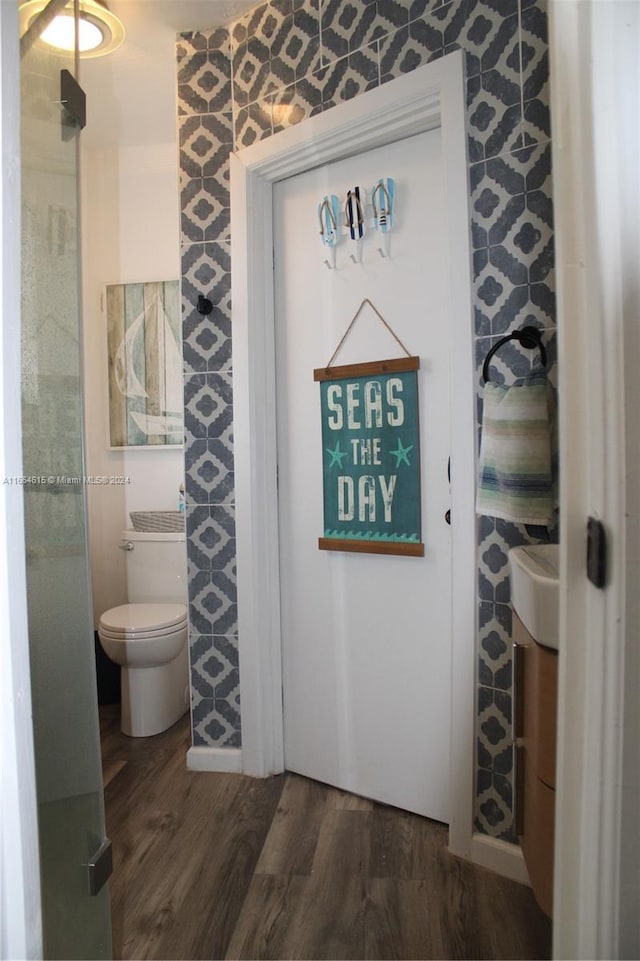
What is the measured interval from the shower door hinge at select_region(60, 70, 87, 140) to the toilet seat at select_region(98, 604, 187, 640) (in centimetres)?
169

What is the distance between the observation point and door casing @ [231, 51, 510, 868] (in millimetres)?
1397

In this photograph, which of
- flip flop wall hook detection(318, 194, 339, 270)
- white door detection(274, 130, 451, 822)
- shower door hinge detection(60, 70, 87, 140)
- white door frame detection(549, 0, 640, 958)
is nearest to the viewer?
white door frame detection(549, 0, 640, 958)

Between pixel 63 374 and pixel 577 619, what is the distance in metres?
0.81

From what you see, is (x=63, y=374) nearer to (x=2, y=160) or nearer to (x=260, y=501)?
(x=2, y=160)

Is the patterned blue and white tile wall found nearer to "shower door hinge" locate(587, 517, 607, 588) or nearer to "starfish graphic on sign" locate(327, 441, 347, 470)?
"starfish graphic on sign" locate(327, 441, 347, 470)

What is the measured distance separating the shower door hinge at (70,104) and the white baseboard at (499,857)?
1.86 metres

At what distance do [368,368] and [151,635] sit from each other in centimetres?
135

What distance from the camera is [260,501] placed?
185 cm

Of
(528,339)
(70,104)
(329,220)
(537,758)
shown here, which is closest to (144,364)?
(329,220)

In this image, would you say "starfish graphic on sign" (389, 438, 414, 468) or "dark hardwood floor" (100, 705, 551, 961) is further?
"starfish graphic on sign" (389, 438, 414, 468)

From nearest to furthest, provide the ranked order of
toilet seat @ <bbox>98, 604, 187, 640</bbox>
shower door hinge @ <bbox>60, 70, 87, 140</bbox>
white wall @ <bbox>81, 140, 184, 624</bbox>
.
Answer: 1. shower door hinge @ <bbox>60, 70, 87, 140</bbox>
2. toilet seat @ <bbox>98, 604, 187, 640</bbox>
3. white wall @ <bbox>81, 140, 184, 624</bbox>

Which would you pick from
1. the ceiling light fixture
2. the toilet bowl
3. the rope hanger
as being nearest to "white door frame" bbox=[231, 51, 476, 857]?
the rope hanger

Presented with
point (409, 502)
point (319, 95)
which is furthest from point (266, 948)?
point (319, 95)

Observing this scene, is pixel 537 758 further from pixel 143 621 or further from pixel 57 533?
pixel 143 621
